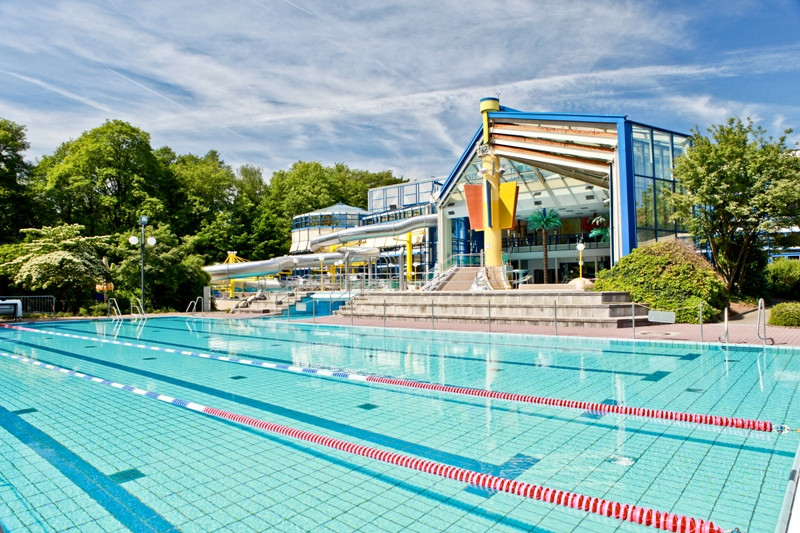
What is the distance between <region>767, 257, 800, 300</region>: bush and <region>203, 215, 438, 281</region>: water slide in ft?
60.7

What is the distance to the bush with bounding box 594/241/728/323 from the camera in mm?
15094

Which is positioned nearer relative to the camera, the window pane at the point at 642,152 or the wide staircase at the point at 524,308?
the wide staircase at the point at 524,308

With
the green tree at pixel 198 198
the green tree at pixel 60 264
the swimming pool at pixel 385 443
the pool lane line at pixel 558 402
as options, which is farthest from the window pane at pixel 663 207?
the green tree at pixel 198 198

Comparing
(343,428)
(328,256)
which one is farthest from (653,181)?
(328,256)

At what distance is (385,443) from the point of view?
498cm

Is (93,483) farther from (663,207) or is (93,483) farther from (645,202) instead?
(663,207)

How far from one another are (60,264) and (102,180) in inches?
506

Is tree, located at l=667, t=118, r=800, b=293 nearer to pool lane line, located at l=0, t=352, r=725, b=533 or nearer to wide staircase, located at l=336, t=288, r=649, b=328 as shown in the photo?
wide staircase, located at l=336, t=288, r=649, b=328

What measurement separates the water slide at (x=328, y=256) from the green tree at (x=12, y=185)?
10413 millimetres

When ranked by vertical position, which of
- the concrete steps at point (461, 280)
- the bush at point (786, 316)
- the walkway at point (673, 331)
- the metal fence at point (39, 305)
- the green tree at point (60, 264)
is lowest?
the walkway at point (673, 331)

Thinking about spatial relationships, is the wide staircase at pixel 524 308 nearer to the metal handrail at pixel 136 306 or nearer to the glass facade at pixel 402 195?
the metal handrail at pixel 136 306

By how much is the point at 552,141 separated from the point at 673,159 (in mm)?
4888

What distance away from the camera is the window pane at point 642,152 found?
751 inches

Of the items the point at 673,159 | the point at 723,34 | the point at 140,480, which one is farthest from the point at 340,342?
the point at 673,159
